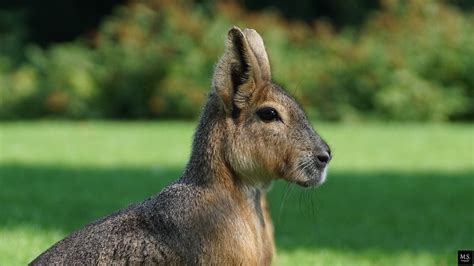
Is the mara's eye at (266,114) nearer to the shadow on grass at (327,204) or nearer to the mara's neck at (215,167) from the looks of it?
the mara's neck at (215,167)

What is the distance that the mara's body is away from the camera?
4.21 m

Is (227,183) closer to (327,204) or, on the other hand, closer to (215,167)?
(215,167)

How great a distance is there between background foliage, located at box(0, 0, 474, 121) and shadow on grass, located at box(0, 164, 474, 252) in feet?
27.9

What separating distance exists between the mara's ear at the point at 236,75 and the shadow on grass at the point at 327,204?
109 inches

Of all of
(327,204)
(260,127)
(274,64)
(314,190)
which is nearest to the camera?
(260,127)

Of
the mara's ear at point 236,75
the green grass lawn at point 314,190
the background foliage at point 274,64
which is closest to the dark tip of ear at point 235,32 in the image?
the mara's ear at point 236,75

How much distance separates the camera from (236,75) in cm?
432

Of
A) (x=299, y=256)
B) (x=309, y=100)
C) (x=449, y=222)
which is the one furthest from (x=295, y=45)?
(x=299, y=256)

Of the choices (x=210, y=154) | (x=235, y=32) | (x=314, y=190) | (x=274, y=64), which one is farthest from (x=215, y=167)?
(x=274, y=64)

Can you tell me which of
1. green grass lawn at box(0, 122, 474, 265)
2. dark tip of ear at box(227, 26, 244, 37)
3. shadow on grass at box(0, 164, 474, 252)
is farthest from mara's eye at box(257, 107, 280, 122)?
shadow on grass at box(0, 164, 474, 252)

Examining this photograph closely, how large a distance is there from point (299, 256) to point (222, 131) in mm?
3589

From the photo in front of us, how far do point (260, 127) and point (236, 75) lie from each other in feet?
0.76

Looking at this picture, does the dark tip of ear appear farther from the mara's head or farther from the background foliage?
the background foliage

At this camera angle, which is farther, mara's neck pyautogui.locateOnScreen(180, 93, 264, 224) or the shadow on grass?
the shadow on grass
